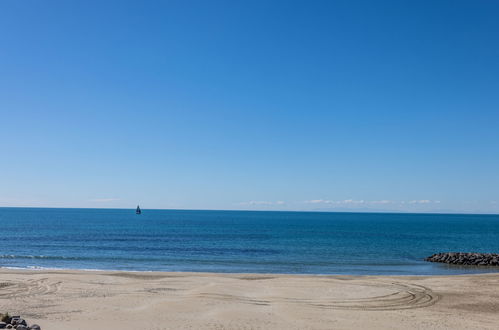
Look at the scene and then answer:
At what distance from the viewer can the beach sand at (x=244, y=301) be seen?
1900 centimetres

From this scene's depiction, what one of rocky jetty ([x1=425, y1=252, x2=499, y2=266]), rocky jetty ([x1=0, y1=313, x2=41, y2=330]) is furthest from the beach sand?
rocky jetty ([x1=425, y1=252, x2=499, y2=266])

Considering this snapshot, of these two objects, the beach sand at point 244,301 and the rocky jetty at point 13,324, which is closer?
the rocky jetty at point 13,324

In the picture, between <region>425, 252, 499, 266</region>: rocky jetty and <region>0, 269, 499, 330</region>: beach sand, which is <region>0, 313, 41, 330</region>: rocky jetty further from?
<region>425, 252, 499, 266</region>: rocky jetty

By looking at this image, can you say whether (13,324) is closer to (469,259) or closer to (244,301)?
(244,301)

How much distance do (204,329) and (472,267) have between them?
130 ft

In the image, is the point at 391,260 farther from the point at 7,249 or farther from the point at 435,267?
the point at 7,249

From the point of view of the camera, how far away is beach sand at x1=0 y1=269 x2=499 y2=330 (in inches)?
748

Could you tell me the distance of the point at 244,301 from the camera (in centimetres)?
2391

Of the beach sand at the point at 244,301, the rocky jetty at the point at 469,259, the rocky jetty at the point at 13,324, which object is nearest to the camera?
the rocky jetty at the point at 13,324

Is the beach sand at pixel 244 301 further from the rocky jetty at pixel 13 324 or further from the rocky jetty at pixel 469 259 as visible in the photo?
the rocky jetty at pixel 469 259

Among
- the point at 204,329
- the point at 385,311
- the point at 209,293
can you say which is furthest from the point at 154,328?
the point at 385,311

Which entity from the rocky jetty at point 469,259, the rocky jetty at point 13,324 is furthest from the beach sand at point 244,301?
the rocky jetty at point 469,259

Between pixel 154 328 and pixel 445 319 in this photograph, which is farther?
pixel 445 319

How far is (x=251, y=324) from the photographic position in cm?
1855
